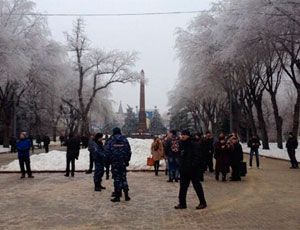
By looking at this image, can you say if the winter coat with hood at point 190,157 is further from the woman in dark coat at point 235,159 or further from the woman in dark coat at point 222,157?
the woman in dark coat at point 235,159

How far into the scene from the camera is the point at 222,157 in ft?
44.3

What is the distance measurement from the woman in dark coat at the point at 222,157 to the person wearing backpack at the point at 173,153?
1544mm

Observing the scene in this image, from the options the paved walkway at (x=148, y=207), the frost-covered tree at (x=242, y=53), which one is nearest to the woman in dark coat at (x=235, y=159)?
the paved walkway at (x=148, y=207)

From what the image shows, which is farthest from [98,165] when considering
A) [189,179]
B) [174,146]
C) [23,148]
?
[23,148]

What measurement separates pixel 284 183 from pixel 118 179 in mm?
6197

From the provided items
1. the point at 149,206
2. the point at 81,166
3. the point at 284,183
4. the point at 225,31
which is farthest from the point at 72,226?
the point at 225,31

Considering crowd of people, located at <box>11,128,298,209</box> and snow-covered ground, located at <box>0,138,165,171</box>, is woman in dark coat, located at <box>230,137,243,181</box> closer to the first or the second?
crowd of people, located at <box>11,128,298,209</box>

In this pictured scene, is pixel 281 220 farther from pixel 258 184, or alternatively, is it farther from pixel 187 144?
pixel 258 184

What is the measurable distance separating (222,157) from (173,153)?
1.81 metres

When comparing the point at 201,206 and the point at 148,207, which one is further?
the point at 148,207

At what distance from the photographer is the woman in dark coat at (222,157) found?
13414mm

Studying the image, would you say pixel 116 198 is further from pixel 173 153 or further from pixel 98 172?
pixel 173 153

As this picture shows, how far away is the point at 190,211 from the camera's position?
8.07 m

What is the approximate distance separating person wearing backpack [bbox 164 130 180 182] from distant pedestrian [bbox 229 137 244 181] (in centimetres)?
203
